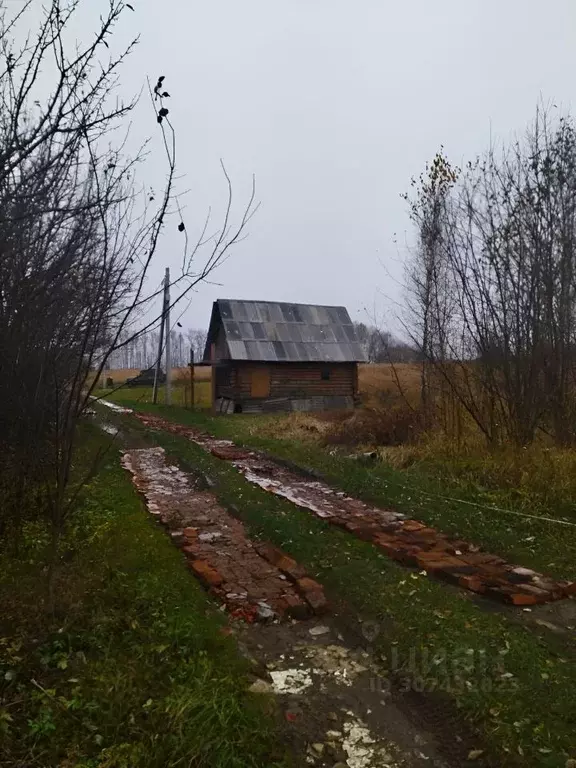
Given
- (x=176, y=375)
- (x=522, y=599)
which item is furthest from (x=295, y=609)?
(x=176, y=375)

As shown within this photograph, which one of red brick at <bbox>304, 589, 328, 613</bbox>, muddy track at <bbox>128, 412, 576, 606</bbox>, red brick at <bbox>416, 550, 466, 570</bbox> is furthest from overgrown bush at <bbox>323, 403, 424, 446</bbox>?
red brick at <bbox>304, 589, 328, 613</bbox>

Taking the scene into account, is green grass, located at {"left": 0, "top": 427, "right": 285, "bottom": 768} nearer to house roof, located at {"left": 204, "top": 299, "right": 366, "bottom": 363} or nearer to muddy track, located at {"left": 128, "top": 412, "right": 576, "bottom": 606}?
muddy track, located at {"left": 128, "top": 412, "right": 576, "bottom": 606}

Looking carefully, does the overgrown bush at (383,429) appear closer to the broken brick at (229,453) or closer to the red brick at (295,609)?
the broken brick at (229,453)

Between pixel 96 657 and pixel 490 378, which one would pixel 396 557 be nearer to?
pixel 96 657

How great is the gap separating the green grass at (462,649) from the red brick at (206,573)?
35.5 inches

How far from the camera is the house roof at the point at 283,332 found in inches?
988

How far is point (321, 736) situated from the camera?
114 inches

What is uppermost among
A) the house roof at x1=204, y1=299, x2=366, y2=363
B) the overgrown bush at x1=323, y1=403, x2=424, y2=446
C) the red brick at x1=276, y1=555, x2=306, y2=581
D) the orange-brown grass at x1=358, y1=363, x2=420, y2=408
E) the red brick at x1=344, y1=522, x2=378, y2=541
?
the house roof at x1=204, y1=299, x2=366, y2=363

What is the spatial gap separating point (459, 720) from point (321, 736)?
754mm

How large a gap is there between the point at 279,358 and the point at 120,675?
2221cm

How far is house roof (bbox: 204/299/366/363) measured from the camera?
82.3 ft

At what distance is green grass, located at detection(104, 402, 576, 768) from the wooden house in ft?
62.2

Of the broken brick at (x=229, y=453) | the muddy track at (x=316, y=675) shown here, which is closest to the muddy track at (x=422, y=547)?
the muddy track at (x=316, y=675)

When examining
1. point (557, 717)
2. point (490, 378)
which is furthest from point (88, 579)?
point (490, 378)
